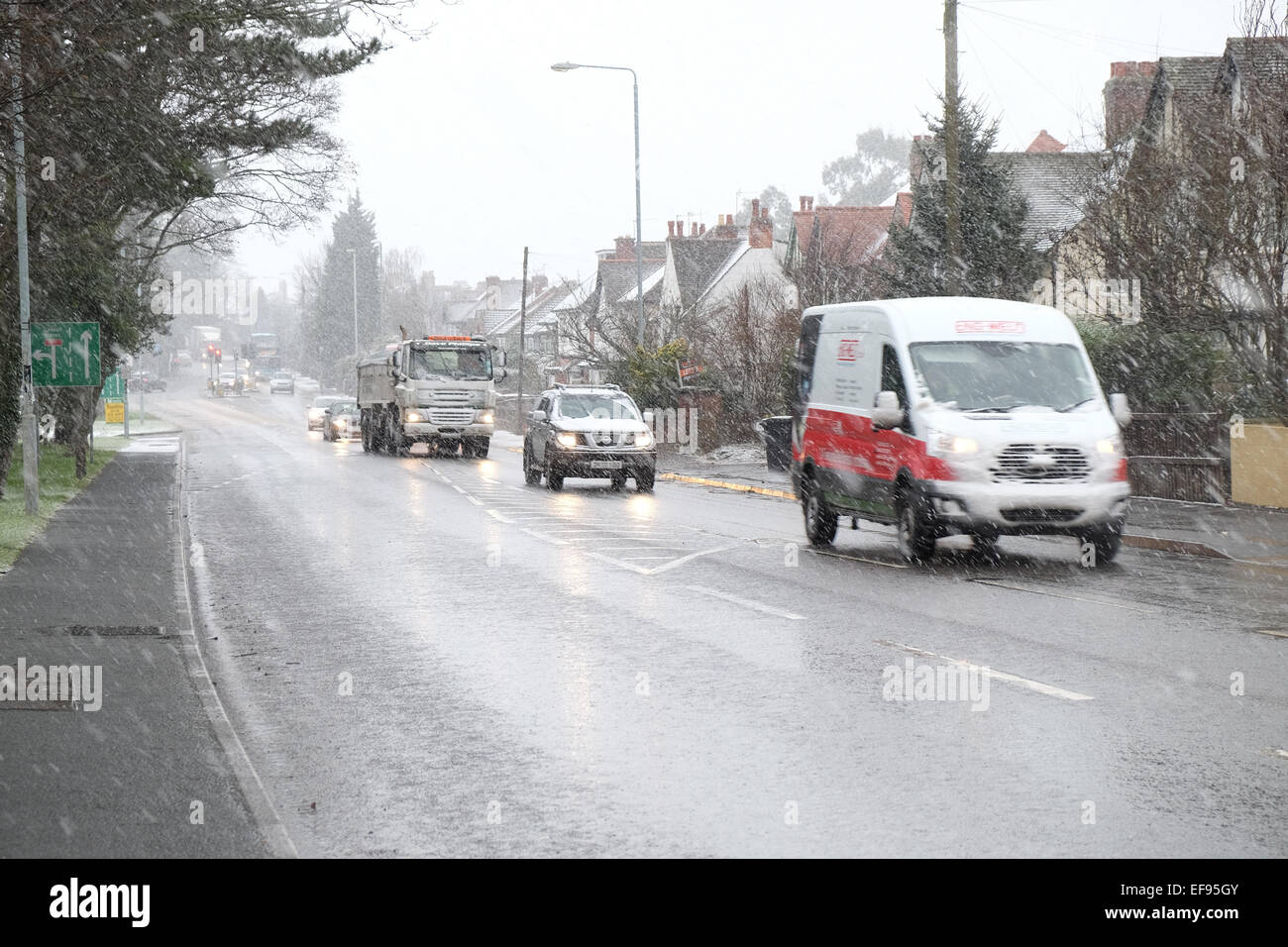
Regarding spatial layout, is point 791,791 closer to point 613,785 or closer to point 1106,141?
point 613,785

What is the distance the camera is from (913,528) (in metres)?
Answer: 15.5

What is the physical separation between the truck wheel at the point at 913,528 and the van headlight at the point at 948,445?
472mm

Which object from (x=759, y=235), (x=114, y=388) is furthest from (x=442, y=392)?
(x=759, y=235)

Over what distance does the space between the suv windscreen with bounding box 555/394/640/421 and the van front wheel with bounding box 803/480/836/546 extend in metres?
11.2

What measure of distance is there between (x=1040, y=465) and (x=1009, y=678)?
582cm

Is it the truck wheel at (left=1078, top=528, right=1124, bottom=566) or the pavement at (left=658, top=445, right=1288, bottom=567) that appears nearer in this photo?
the truck wheel at (left=1078, top=528, right=1124, bottom=566)

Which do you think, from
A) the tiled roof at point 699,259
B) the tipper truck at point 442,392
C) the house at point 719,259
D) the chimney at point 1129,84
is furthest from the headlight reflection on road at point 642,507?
the tiled roof at point 699,259

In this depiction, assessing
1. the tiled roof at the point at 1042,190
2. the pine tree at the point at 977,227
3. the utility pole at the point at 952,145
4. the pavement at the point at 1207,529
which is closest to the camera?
the pavement at the point at 1207,529

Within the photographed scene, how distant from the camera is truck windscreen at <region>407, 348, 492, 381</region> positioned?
40.6m

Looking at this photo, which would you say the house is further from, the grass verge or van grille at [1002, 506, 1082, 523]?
van grille at [1002, 506, 1082, 523]

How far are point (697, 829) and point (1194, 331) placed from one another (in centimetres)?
1967

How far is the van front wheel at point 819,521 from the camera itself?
58.2 feet

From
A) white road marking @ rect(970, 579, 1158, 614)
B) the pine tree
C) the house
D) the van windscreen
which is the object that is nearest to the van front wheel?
the van windscreen

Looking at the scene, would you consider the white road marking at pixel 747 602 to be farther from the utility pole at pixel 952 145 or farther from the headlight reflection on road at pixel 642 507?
the utility pole at pixel 952 145
